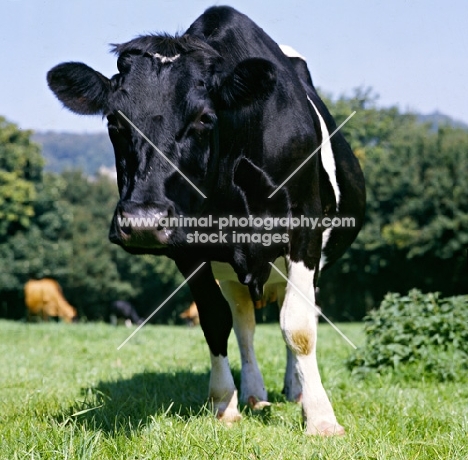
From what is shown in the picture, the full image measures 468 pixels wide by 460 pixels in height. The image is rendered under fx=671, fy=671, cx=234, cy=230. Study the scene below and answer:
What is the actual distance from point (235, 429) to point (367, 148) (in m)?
45.6

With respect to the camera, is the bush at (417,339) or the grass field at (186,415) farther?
the bush at (417,339)

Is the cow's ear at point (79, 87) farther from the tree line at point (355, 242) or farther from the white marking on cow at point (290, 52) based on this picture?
the tree line at point (355, 242)

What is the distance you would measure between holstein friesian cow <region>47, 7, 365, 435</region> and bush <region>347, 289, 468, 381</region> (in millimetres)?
2019

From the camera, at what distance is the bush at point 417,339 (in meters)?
6.04

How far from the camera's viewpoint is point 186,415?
4.08 m

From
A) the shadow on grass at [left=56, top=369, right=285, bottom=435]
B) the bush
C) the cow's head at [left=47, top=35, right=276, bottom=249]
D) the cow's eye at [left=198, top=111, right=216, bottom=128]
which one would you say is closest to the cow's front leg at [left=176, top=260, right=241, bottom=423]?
the shadow on grass at [left=56, top=369, right=285, bottom=435]

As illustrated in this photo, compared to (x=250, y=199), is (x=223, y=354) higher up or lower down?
lower down

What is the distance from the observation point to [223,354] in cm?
451

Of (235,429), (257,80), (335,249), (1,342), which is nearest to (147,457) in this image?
(235,429)

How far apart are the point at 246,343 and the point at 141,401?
1.21m

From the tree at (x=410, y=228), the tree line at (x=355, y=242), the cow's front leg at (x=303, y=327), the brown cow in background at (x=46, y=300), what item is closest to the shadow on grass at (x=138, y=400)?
the cow's front leg at (x=303, y=327)

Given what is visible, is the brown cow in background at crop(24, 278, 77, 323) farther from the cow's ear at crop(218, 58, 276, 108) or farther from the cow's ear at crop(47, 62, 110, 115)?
the cow's ear at crop(218, 58, 276, 108)

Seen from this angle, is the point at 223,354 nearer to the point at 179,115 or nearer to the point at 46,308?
the point at 179,115

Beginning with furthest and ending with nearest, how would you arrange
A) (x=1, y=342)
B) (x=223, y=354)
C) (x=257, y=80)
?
(x=1, y=342) → (x=223, y=354) → (x=257, y=80)
